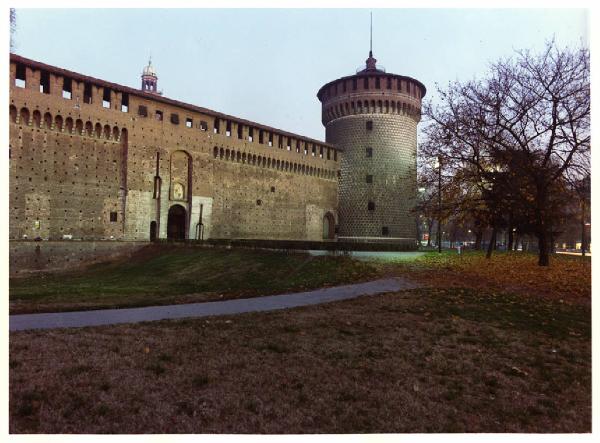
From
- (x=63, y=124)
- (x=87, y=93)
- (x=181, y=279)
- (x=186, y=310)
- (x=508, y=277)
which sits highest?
(x=87, y=93)

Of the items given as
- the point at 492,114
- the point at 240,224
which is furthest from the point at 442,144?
the point at 240,224

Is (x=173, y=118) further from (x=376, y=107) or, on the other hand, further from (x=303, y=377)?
(x=303, y=377)

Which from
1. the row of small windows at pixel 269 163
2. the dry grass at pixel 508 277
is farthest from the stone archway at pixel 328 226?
the dry grass at pixel 508 277

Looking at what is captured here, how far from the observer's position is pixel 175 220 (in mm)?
35562

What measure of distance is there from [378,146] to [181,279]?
30.7 m

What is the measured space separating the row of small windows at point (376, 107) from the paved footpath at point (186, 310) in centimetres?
3423

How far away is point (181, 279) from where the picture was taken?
1938cm

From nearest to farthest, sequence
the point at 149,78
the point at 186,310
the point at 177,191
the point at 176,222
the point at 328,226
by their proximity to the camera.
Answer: the point at 186,310 → the point at 177,191 → the point at 176,222 → the point at 328,226 → the point at 149,78

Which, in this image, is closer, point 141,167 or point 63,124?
point 63,124

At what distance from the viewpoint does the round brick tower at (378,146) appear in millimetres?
42719

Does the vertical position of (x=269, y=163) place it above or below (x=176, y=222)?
above

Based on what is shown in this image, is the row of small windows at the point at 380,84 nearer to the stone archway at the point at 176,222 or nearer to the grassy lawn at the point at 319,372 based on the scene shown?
the stone archway at the point at 176,222

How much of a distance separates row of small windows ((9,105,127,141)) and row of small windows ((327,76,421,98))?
80.5 ft

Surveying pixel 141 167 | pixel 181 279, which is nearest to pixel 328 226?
pixel 141 167
